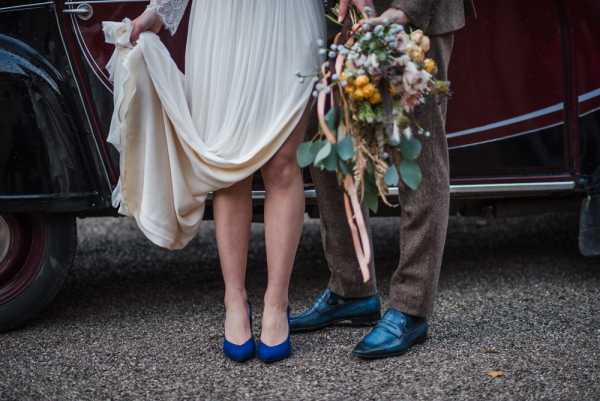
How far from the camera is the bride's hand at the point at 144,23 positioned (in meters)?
2.90

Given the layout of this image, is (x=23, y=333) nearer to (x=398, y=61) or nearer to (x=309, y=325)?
(x=309, y=325)

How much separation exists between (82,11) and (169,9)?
0.43 meters

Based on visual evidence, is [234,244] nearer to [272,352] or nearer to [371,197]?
[272,352]

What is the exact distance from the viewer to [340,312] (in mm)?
3227

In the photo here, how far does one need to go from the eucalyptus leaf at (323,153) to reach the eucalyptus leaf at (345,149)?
0.03 metres

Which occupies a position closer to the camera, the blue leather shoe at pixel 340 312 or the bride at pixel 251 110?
the bride at pixel 251 110

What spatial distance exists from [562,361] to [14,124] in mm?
1959

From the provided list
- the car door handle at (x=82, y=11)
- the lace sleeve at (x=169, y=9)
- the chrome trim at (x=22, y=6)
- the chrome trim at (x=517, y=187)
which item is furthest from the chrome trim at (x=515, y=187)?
the chrome trim at (x=22, y=6)

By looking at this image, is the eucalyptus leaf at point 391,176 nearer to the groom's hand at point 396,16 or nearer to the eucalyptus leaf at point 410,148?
the eucalyptus leaf at point 410,148

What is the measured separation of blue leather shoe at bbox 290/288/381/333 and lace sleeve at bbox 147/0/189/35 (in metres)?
1.10

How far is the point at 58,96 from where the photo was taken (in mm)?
3150

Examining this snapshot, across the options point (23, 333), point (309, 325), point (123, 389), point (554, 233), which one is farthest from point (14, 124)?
point (554, 233)

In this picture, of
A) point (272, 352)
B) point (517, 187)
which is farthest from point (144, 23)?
point (517, 187)

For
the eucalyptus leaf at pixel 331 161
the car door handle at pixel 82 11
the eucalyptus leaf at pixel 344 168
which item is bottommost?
the eucalyptus leaf at pixel 344 168
